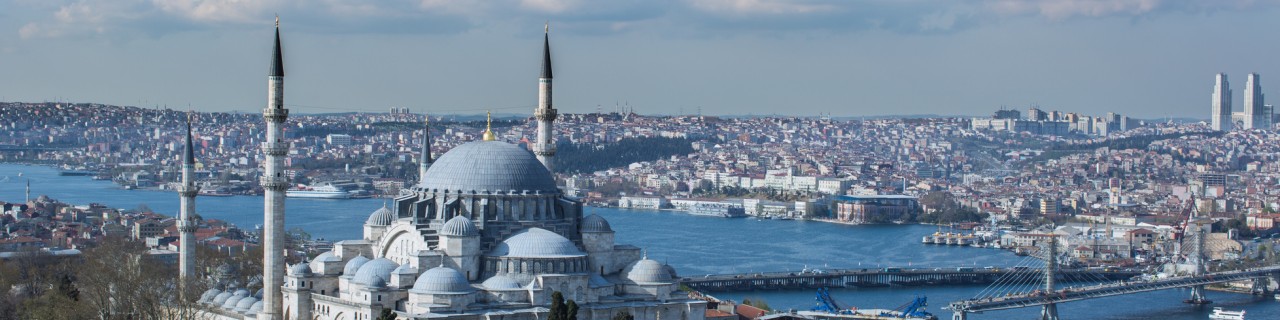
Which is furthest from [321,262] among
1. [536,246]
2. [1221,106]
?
[1221,106]

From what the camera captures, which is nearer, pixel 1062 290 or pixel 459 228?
pixel 459 228

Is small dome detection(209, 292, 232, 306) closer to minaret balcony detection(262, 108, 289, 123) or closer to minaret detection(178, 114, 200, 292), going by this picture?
minaret detection(178, 114, 200, 292)

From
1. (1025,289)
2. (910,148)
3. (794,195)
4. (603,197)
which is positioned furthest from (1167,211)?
(910,148)

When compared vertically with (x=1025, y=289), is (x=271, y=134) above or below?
above

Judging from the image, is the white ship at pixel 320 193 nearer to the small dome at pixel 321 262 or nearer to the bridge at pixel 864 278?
the bridge at pixel 864 278

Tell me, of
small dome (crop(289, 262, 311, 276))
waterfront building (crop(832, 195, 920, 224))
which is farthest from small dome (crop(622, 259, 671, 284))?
waterfront building (crop(832, 195, 920, 224))

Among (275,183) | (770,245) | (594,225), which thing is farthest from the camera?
(770,245)

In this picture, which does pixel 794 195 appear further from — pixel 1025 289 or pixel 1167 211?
pixel 1025 289

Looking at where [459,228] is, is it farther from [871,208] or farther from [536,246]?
[871,208]
